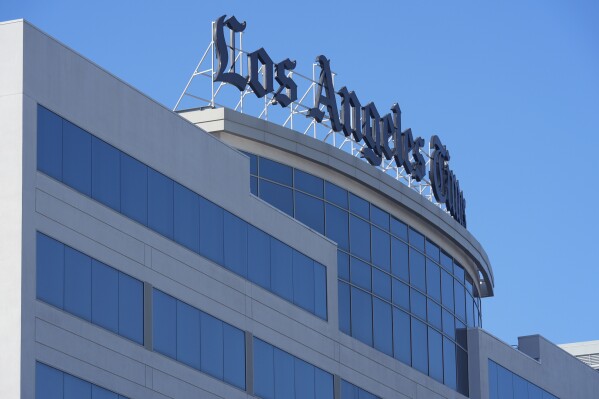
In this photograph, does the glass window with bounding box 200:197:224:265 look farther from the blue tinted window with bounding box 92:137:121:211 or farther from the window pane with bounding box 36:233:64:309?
the window pane with bounding box 36:233:64:309

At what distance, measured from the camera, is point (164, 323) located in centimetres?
5466

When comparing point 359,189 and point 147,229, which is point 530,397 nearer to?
point 359,189

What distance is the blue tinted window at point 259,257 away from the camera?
60.4 meters

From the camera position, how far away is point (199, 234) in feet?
188

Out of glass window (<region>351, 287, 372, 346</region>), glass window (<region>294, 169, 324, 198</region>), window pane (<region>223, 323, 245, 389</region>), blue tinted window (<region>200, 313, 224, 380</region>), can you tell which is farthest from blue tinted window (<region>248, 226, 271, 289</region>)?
glass window (<region>351, 287, 372, 346</region>)

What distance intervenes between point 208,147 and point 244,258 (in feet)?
14.9

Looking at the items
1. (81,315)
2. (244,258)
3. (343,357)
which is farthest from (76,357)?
(343,357)

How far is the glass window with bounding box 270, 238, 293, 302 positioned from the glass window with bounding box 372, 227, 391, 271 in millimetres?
8129

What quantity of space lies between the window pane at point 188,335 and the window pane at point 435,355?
19807 millimetres

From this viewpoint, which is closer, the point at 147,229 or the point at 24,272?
the point at 24,272

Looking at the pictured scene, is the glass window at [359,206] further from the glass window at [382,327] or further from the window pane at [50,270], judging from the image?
the window pane at [50,270]

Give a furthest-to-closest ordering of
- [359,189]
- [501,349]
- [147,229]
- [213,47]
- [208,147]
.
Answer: [501,349] < [359,189] < [213,47] < [208,147] < [147,229]

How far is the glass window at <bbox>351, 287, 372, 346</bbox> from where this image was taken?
68.1 metres

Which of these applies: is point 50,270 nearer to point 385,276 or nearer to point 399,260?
point 385,276
